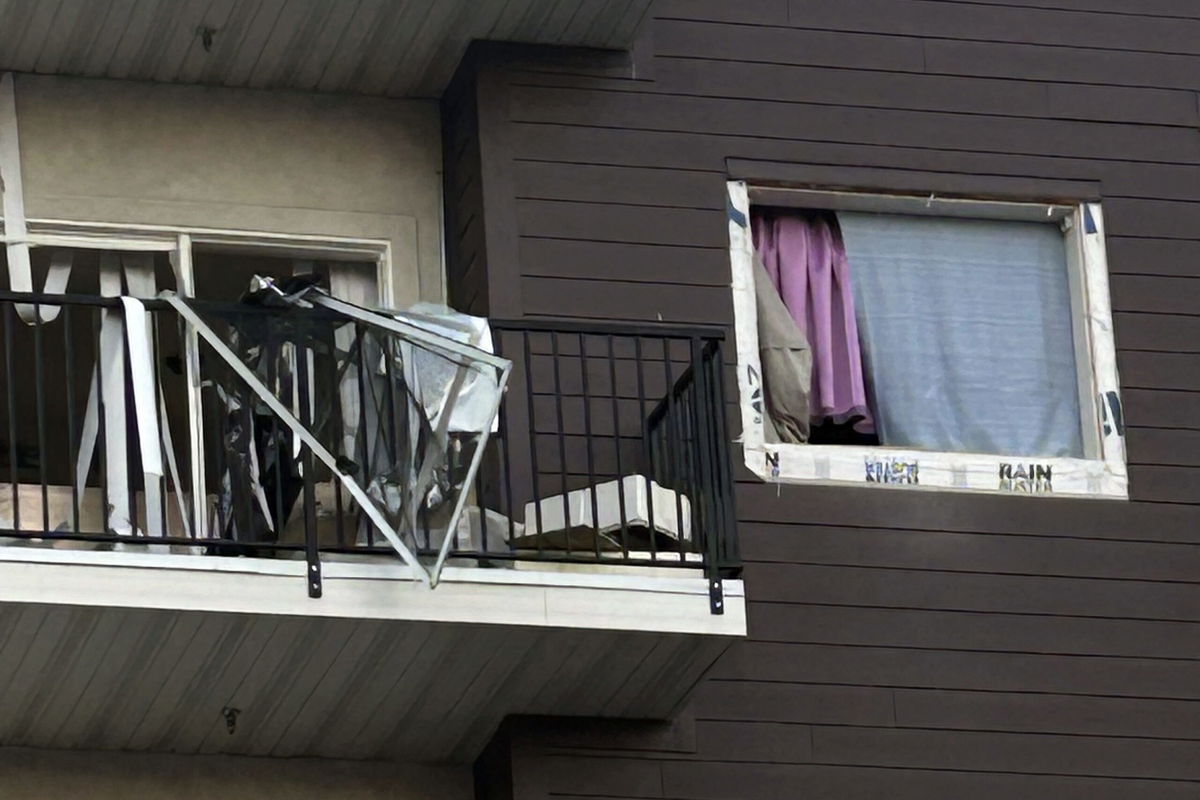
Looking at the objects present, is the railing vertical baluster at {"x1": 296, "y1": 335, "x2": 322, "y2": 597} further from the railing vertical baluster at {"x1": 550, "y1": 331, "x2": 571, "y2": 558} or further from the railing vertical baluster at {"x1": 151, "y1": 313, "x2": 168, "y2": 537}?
the railing vertical baluster at {"x1": 550, "y1": 331, "x2": 571, "y2": 558}

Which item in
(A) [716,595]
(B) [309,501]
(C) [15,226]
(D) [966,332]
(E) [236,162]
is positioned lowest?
(A) [716,595]

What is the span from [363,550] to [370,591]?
0.20 m

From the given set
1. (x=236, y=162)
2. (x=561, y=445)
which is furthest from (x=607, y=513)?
(x=236, y=162)

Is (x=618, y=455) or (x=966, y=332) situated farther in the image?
(x=966, y=332)

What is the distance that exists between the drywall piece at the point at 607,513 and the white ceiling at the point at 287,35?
255cm

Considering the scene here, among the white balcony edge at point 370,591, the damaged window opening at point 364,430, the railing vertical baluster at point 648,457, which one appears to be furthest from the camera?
the railing vertical baluster at point 648,457

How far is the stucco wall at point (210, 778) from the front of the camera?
41.3ft

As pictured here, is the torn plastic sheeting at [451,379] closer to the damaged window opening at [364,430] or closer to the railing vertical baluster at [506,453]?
the damaged window opening at [364,430]

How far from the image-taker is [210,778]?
42.0 ft

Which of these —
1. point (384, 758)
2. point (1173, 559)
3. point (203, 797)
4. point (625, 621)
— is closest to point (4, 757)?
point (203, 797)

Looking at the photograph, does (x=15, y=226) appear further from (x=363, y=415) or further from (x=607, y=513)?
(x=607, y=513)

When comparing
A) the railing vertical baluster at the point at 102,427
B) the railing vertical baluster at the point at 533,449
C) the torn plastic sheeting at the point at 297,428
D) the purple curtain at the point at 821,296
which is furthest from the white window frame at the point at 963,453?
the railing vertical baluster at the point at 102,427

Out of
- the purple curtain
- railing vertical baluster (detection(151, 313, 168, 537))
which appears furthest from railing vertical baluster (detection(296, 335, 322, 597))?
the purple curtain

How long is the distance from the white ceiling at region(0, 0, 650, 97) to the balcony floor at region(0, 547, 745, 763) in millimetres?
2967
